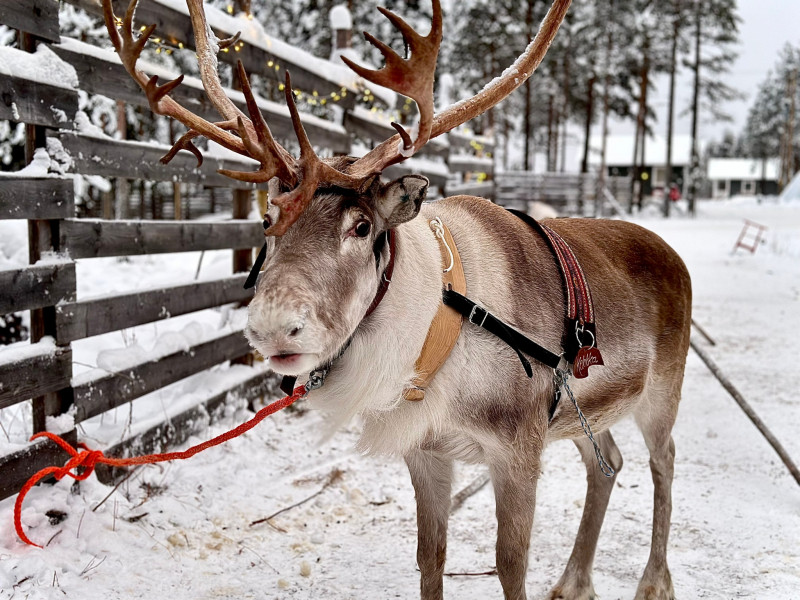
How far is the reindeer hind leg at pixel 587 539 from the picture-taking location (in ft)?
10.5

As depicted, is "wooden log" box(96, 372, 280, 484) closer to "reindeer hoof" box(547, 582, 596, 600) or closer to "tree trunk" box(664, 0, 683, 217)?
"reindeer hoof" box(547, 582, 596, 600)

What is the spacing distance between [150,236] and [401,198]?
7.94ft

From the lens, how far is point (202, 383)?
15.9 ft

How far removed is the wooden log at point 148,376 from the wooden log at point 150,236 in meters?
0.66

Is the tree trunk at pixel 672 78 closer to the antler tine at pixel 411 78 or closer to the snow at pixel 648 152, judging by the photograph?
the snow at pixel 648 152

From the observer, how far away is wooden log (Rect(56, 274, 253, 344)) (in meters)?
3.35

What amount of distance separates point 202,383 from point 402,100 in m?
4.56

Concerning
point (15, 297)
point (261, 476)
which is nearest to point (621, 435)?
point (261, 476)

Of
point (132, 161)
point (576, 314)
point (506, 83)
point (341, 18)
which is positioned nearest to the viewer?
point (506, 83)

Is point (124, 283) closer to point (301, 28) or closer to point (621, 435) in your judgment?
point (621, 435)

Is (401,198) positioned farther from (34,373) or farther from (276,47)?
(276,47)

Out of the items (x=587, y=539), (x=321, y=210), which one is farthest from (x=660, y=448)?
(x=321, y=210)

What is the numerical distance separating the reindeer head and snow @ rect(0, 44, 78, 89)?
100 cm

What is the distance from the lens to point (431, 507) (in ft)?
9.18
